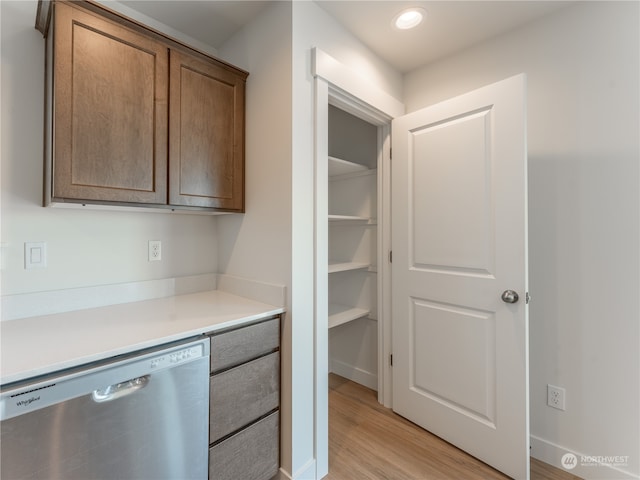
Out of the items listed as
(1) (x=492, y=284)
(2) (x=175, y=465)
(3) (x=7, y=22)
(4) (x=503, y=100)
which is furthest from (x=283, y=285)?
(3) (x=7, y=22)

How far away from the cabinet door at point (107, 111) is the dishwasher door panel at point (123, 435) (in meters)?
0.77

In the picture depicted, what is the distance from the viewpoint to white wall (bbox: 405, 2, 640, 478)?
4.59 ft

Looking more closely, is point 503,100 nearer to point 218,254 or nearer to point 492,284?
point 492,284

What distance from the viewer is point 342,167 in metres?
2.26

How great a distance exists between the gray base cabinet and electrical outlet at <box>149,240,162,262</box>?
73 cm

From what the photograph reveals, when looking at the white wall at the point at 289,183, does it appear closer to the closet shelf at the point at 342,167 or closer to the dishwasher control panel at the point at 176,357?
the dishwasher control panel at the point at 176,357

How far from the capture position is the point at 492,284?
155cm

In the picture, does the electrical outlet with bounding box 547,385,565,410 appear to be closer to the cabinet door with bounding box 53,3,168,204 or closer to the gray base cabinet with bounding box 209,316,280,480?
the gray base cabinet with bounding box 209,316,280,480

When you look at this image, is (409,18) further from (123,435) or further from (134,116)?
(123,435)

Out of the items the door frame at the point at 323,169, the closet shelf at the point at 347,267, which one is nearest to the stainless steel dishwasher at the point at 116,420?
the door frame at the point at 323,169

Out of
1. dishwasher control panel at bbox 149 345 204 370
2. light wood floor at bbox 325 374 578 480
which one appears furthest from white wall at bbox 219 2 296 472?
dishwasher control panel at bbox 149 345 204 370

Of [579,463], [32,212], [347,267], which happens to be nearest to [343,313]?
[347,267]

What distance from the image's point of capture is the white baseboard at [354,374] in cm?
237

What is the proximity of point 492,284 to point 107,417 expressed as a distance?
174 centimetres
